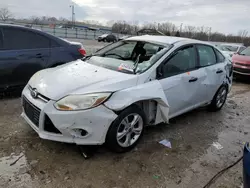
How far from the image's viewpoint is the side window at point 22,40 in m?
4.36

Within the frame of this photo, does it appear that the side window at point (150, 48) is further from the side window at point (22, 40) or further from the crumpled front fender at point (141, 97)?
the side window at point (22, 40)

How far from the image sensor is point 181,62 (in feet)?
11.9

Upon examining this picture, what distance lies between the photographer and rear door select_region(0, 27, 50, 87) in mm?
4320

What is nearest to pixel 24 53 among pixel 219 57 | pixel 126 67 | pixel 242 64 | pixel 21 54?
pixel 21 54

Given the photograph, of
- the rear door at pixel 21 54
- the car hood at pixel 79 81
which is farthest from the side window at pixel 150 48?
the rear door at pixel 21 54

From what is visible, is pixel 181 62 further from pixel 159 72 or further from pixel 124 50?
pixel 124 50

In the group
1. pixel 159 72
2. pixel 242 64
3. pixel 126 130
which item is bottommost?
pixel 126 130

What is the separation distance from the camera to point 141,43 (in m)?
3.95

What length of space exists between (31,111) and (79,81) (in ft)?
2.36

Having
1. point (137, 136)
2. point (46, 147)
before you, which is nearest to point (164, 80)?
point (137, 136)

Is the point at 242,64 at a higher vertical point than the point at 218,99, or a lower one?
higher

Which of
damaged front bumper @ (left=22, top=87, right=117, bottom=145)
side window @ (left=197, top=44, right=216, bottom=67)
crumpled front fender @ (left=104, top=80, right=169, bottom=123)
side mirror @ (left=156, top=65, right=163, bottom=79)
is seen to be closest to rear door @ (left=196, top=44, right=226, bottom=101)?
side window @ (left=197, top=44, right=216, bottom=67)

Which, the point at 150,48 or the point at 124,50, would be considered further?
the point at 124,50

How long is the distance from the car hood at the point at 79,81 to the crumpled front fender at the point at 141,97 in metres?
Answer: 0.09
